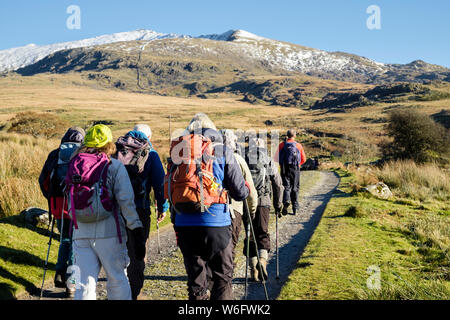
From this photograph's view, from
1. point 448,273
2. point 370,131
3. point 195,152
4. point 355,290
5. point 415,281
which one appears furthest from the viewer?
point 370,131

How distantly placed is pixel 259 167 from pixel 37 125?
84.3 ft

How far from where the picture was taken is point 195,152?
11.7 feet

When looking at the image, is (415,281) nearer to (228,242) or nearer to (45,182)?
(228,242)

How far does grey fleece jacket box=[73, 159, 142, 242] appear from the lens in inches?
144

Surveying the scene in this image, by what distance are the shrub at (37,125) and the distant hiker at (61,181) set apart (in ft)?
72.2

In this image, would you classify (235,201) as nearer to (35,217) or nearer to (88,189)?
(88,189)

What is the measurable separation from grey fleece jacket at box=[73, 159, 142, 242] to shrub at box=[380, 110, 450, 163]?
23.1m

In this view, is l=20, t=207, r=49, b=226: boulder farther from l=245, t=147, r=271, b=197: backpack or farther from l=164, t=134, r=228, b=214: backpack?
l=164, t=134, r=228, b=214: backpack

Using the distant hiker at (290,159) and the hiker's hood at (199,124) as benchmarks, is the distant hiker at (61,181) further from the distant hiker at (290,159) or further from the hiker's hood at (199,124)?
the distant hiker at (290,159)

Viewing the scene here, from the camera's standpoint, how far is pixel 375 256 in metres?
6.69

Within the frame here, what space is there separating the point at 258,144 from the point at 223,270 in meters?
2.69

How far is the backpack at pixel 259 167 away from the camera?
18.6 feet

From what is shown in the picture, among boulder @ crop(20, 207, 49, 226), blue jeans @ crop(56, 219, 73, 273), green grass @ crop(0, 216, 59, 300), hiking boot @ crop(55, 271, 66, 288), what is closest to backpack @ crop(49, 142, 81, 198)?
blue jeans @ crop(56, 219, 73, 273)
